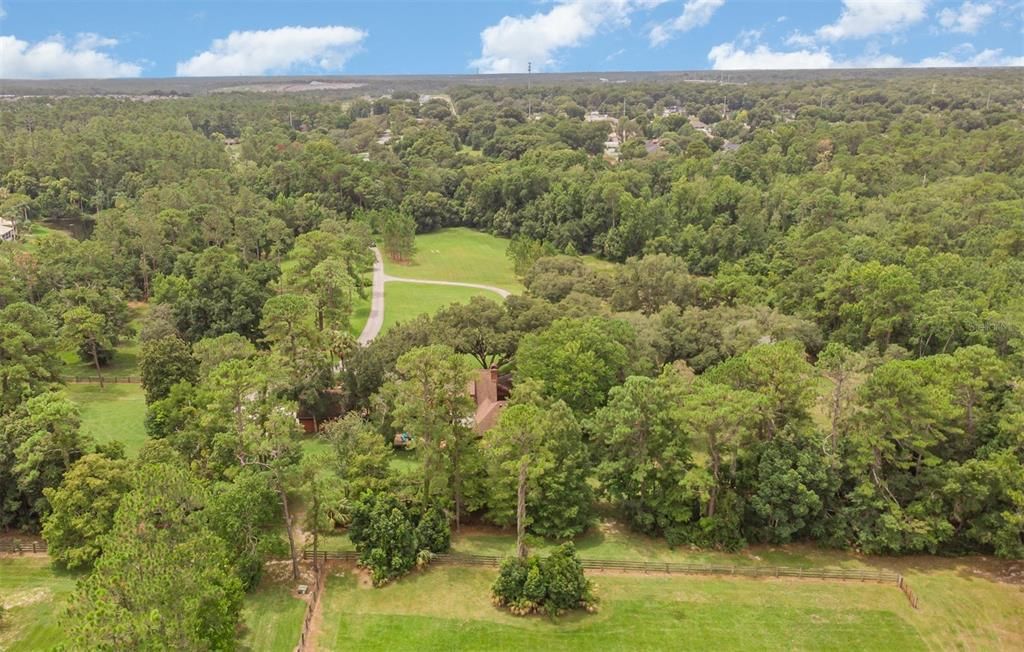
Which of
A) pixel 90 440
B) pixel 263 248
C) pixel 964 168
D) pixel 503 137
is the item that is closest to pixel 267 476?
pixel 90 440

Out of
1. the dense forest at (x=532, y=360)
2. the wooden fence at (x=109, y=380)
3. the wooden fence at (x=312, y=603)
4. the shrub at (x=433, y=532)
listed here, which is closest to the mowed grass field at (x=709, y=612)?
the wooden fence at (x=312, y=603)

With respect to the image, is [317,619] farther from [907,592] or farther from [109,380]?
[109,380]

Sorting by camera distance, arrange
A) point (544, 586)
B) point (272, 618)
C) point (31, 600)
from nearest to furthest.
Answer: point (272, 618), point (544, 586), point (31, 600)

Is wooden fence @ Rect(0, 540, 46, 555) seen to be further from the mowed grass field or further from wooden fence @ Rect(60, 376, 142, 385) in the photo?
wooden fence @ Rect(60, 376, 142, 385)

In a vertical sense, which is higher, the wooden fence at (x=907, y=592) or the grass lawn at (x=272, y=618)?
the grass lawn at (x=272, y=618)

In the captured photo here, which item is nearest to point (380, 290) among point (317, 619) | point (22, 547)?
point (22, 547)

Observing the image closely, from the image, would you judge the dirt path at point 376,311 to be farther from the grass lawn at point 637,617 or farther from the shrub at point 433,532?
the grass lawn at point 637,617
